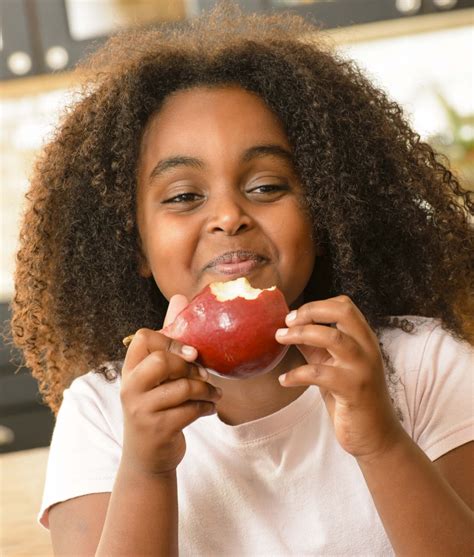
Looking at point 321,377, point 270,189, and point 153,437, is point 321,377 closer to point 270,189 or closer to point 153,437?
point 153,437

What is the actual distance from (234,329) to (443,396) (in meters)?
0.37

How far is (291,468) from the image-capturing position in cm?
130

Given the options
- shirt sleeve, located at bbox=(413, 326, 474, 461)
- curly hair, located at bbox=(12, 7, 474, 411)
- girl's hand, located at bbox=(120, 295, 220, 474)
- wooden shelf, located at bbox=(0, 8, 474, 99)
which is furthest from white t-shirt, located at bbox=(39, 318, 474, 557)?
wooden shelf, located at bbox=(0, 8, 474, 99)

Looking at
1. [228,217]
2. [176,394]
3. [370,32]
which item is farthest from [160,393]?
[370,32]

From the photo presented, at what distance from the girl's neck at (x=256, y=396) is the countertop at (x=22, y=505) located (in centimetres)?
Result: 29

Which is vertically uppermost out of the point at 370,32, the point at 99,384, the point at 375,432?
the point at 370,32

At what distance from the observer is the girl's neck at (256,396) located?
1345 mm

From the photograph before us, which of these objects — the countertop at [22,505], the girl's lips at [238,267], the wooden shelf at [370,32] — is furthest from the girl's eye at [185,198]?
the wooden shelf at [370,32]

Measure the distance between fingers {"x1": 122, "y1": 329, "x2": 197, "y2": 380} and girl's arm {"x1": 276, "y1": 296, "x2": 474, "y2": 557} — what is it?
10 centimetres

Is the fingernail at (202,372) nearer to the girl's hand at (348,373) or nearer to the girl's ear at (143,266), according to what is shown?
the girl's hand at (348,373)

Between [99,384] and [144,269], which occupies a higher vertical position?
[144,269]

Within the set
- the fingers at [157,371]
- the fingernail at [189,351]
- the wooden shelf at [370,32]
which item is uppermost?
the wooden shelf at [370,32]

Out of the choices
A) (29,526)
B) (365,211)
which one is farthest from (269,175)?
(29,526)

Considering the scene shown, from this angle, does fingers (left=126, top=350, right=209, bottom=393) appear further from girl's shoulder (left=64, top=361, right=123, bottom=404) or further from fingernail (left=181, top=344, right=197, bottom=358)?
girl's shoulder (left=64, top=361, right=123, bottom=404)
